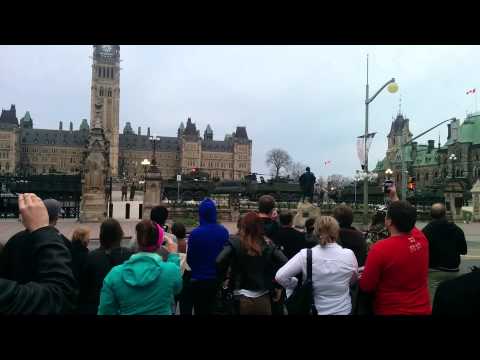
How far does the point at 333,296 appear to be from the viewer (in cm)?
484

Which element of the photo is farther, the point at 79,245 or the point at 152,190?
the point at 152,190

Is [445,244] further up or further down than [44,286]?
further down

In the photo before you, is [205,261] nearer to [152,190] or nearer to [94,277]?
[94,277]

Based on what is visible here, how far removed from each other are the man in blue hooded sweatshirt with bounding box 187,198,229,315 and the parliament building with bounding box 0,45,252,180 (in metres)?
133

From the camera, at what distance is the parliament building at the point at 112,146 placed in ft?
491

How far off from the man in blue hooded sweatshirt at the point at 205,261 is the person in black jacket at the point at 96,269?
1.06 m

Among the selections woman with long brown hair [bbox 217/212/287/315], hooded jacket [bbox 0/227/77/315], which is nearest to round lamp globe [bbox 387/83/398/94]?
woman with long brown hair [bbox 217/212/287/315]

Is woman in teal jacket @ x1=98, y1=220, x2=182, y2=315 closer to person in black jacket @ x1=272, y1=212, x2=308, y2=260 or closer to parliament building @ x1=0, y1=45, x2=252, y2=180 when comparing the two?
person in black jacket @ x1=272, y1=212, x2=308, y2=260

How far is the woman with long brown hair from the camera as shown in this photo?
518 centimetres

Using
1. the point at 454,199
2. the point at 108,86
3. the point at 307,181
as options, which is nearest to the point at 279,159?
the point at 108,86

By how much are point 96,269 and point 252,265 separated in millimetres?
1695

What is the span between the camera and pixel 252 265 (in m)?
5.20

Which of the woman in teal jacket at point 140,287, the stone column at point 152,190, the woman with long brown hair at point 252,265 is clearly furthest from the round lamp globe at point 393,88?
the woman in teal jacket at point 140,287
